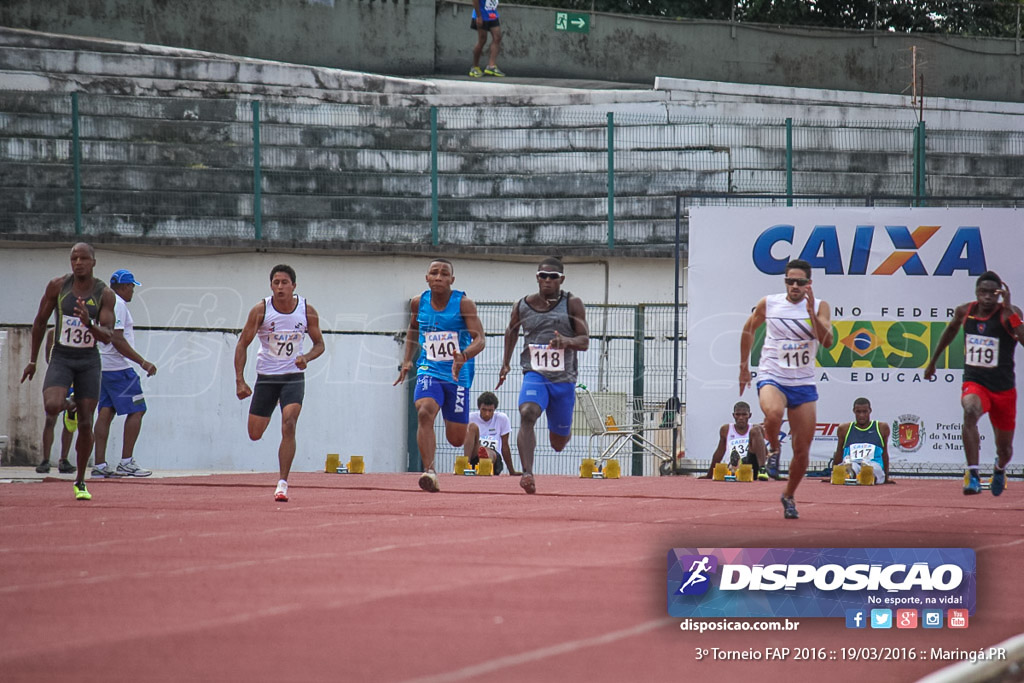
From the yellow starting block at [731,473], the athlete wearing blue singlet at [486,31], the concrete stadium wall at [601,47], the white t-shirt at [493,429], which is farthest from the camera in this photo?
the concrete stadium wall at [601,47]

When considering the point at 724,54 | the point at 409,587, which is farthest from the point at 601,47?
the point at 409,587

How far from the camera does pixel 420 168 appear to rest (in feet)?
79.3

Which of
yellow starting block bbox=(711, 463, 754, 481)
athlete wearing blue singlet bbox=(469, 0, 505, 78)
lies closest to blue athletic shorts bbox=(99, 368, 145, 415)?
yellow starting block bbox=(711, 463, 754, 481)

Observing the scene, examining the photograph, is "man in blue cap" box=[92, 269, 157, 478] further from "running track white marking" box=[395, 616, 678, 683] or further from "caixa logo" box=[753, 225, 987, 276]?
"running track white marking" box=[395, 616, 678, 683]

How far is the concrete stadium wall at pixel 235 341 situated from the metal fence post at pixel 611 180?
1.53 meters

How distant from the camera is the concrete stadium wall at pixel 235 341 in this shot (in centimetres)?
2164

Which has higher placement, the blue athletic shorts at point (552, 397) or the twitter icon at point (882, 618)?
the blue athletic shorts at point (552, 397)

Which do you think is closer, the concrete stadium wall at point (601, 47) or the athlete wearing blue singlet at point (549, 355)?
the athlete wearing blue singlet at point (549, 355)

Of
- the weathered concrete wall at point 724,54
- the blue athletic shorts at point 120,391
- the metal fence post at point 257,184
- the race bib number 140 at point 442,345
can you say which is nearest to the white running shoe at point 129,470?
the blue athletic shorts at point 120,391

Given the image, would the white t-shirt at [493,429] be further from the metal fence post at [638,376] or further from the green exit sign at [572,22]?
the green exit sign at [572,22]

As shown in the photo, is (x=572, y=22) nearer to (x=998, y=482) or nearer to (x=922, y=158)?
(x=922, y=158)

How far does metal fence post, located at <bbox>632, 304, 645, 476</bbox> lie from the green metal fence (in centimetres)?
197

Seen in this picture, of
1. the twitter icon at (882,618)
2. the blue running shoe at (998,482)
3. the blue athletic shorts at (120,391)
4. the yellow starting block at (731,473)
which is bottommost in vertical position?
the yellow starting block at (731,473)

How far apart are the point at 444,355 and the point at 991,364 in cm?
520
